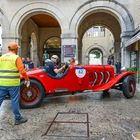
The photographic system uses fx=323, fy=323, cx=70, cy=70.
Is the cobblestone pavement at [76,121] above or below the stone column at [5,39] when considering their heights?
below

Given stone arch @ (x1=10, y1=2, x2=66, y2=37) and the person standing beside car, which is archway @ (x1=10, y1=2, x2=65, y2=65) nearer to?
stone arch @ (x1=10, y1=2, x2=66, y2=37)

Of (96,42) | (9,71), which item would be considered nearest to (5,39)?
(9,71)

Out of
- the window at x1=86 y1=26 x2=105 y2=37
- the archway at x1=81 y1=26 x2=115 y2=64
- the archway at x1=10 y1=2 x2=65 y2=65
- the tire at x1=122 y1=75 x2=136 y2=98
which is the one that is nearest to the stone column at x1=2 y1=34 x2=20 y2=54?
the archway at x1=10 y1=2 x2=65 y2=65

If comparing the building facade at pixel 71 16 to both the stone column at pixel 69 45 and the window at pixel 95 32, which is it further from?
the window at pixel 95 32

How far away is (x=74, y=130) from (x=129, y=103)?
3.80 m

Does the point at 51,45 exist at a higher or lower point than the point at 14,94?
higher

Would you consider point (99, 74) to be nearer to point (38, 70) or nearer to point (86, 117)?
point (38, 70)

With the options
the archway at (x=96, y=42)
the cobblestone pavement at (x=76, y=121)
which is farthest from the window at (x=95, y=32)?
the cobblestone pavement at (x=76, y=121)

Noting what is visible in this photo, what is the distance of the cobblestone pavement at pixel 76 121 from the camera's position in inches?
226

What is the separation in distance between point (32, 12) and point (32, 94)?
10.8 m

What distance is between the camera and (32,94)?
9016mm

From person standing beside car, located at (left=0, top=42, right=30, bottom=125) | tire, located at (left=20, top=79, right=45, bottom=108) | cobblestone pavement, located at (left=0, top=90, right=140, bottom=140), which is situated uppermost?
person standing beside car, located at (left=0, top=42, right=30, bottom=125)

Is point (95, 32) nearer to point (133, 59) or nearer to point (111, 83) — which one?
point (133, 59)

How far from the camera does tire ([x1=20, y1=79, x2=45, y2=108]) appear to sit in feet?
29.1
